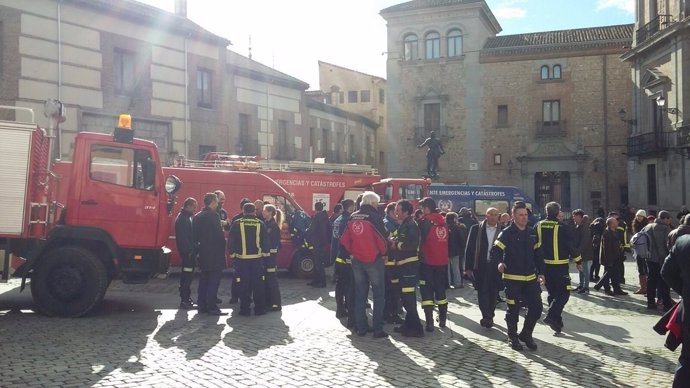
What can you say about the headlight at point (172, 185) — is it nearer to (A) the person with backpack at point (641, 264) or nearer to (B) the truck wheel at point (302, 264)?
(B) the truck wheel at point (302, 264)

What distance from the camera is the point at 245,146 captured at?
26016mm

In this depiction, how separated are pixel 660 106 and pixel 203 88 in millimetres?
20655

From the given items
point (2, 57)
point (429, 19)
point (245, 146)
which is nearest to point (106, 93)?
point (2, 57)

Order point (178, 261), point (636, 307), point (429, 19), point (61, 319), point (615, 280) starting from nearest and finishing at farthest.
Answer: point (61, 319), point (636, 307), point (615, 280), point (178, 261), point (429, 19)

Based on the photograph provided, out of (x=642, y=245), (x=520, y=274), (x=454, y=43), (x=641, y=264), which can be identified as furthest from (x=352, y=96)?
(x=520, y=274)

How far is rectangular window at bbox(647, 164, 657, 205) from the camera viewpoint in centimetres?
2873

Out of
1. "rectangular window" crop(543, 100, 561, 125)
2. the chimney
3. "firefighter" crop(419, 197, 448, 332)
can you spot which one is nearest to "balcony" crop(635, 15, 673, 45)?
"rectangular window" crop(543, 100, 561, 125)

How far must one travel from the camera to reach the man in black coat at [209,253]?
9.36 meters

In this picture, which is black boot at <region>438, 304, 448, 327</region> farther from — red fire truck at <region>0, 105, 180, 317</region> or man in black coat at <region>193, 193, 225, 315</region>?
red fire truck at <region>0, 105, 180, 317</region>

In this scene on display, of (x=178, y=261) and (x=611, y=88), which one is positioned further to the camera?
(x=611, y=88)

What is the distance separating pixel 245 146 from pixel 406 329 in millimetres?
19060

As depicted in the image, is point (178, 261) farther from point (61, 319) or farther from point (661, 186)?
point (661, 186)

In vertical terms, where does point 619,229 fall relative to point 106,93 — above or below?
below

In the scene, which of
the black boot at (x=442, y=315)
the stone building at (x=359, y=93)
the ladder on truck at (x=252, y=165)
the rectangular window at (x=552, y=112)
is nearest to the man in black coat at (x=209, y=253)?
the black boot at (x=442, y=315)
